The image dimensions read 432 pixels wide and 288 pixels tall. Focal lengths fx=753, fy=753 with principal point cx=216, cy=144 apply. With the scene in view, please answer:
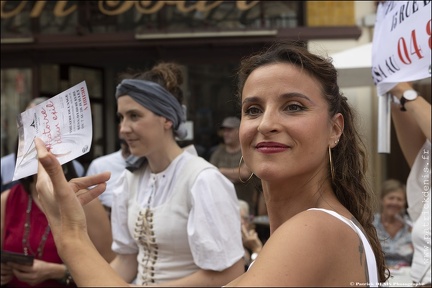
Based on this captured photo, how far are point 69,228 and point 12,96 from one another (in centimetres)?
930

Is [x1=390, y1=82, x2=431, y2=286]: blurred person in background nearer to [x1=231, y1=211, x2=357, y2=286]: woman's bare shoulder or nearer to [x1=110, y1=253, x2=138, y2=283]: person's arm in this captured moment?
[x1=110, y1=253, x2=138, y2=283]: person's arm

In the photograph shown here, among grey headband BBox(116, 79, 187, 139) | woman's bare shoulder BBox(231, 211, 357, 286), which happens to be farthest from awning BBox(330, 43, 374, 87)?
woman's bare shoulder BBox(231, 211, 357, 286)

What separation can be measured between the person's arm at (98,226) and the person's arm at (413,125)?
60.6 inches

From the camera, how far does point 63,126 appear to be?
1833 mm

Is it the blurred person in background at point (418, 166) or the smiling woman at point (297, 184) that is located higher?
the smiling woman at point (297, 184)

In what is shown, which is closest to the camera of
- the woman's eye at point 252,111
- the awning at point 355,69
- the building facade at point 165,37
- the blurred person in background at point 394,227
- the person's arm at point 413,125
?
the woman's eye at point 252,111

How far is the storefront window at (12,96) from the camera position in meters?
10.5

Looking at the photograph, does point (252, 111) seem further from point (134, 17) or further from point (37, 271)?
point (134, 17)

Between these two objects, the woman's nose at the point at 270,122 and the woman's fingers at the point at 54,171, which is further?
the woman's nose at the point at 270,122

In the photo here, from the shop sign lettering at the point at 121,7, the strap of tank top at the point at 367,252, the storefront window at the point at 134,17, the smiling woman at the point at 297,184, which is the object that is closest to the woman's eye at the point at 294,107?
the smiling woman at the point at 297,184

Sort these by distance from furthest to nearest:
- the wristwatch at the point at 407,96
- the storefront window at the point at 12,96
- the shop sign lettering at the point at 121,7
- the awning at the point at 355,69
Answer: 1. the storefront window at the point at 12,96
2. the shop sign lettering at the point at 121,7
3. the awning at the point at 355,69
4. the wristwatch at the point at 407,96

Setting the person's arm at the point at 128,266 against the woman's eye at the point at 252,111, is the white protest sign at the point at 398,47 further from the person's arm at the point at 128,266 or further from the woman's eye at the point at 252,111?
the woman's eye at the point at 252,111

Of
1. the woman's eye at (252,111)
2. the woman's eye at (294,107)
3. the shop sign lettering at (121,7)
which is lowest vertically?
the shop sign lettering at (121,7)

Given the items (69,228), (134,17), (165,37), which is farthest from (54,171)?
(134,17)
